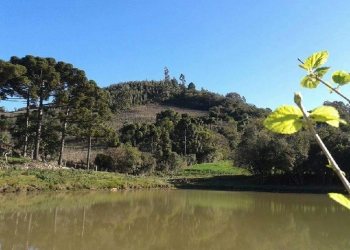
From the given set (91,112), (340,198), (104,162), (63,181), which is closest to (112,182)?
(63,181)

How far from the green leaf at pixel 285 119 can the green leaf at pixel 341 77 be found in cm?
17

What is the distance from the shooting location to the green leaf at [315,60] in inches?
25.5

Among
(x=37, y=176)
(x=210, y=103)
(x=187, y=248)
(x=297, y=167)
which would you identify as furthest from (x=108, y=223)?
(x=210, y=103)

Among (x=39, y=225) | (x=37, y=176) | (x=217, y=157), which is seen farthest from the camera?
(x=217, y=157)

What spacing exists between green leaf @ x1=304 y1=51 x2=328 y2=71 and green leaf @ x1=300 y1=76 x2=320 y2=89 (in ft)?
0.07

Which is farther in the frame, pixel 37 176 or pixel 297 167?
pixel 297 167

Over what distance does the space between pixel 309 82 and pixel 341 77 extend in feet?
0.17

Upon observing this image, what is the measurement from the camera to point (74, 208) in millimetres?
15633

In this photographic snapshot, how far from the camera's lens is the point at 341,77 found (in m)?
0.67

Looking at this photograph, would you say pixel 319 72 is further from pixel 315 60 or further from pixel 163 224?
pixel 163 224

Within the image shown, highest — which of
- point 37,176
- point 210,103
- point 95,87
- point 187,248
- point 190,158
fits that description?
point 210,103

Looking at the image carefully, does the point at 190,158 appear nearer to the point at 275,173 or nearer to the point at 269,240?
the point at 275,173

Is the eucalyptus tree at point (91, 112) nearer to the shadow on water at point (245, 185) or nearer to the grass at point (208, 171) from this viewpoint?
the shadow on water at point (245, 185)

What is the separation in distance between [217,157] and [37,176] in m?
30.0
